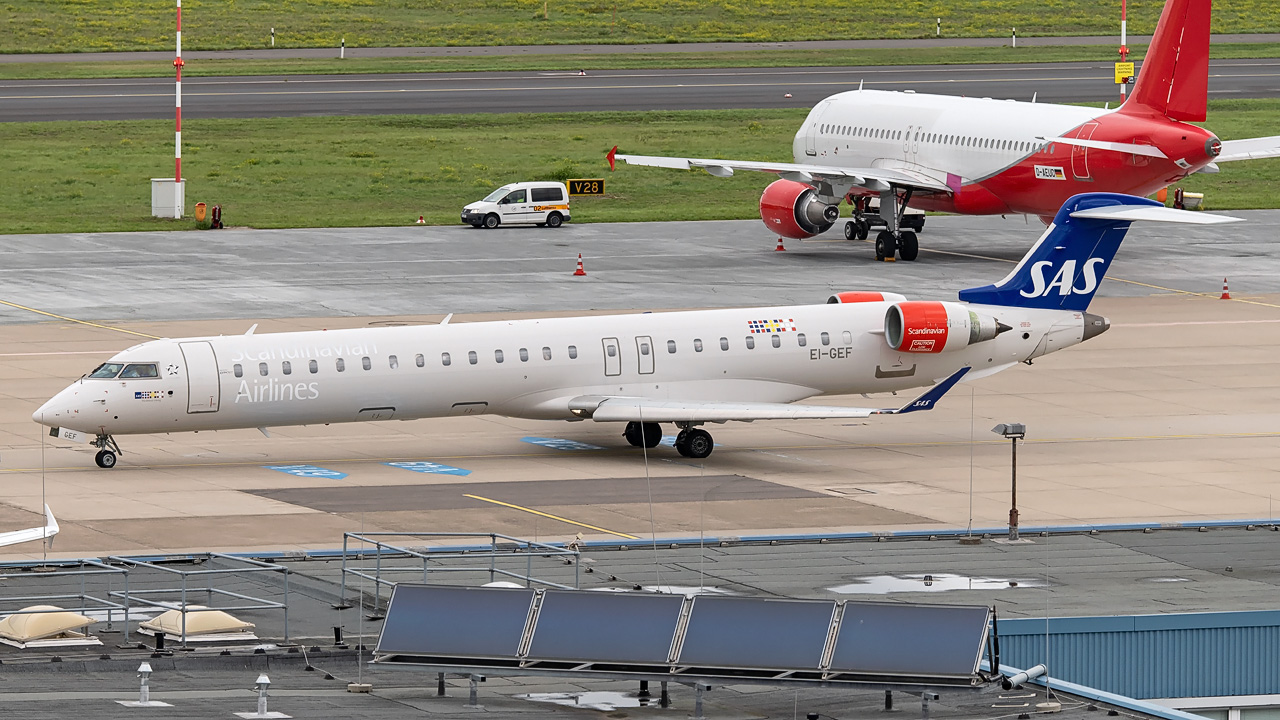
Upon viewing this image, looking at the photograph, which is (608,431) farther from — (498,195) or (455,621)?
(498,195)

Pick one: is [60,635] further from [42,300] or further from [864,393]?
[42,300]

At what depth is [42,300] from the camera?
69.5 metres

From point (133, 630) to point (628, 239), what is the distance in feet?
193

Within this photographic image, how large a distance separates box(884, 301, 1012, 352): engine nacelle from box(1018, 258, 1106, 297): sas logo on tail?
2146mm

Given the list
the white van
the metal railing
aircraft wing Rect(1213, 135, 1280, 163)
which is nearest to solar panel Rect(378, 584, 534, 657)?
the metal railing

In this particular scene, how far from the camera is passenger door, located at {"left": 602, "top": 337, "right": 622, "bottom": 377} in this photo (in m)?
47.8

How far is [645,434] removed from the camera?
49031 millimetres

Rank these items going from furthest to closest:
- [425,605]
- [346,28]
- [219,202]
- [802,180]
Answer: [346,28] → [219,202] → [802,180] → [425,605]

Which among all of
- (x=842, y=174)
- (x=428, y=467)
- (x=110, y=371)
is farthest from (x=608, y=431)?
(x=842, y=174)

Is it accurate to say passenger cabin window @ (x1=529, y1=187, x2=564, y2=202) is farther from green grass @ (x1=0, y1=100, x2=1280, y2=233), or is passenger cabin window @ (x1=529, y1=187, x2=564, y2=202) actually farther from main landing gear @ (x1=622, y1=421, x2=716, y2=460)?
main landing gear @ (x1=622, y1=421, x2=716, y2=460)

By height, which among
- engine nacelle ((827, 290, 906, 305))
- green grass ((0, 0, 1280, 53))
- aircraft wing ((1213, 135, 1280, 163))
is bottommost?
engine nacelle ((827, 290, 906, 305))

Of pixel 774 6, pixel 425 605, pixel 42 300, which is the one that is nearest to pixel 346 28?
pixel 774 6

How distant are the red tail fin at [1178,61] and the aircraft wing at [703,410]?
97.6 feet

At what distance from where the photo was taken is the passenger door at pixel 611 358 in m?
47.8
